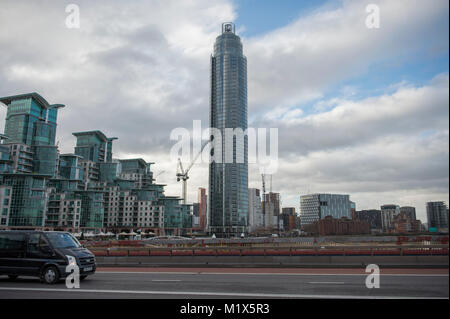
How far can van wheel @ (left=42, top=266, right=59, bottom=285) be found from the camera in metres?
13.7

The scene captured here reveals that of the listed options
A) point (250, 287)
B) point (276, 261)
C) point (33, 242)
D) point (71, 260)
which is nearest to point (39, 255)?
point (33, 242)

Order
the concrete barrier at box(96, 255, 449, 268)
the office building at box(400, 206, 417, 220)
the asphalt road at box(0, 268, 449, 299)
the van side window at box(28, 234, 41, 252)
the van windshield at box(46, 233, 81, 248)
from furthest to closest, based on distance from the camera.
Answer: the office building at box(400, 206, 417, 220) → the concrete barrier at box(96, 255, 449, 268) → the van windshield at box(46, 233, 81, 248) → the van side window at box(28, 234, 41, 252) → the asphalt road at box(0, 268, 449, 299)

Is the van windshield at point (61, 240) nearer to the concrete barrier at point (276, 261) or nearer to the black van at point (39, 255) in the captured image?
the black van at point (39, 255)

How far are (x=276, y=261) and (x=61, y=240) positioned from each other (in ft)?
40.7

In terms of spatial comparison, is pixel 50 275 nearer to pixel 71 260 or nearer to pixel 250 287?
pixel 71 260

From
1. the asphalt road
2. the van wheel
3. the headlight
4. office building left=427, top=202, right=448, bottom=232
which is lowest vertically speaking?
the asphalt road

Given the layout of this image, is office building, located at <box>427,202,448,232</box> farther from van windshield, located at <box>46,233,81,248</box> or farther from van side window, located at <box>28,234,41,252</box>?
van side window, located at <box>28,234,41,252</box>

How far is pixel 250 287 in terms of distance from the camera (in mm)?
13086

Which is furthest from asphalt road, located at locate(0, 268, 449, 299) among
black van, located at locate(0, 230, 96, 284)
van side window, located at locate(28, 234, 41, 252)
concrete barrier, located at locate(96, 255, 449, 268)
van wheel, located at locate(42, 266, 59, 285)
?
concrete barrier, located at locate(96, 255, 449, 268)

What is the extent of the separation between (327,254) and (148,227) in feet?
427

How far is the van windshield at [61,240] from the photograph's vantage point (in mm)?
14305

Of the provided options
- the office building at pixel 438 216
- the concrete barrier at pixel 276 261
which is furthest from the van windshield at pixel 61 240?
the office building at pixel 438 216
